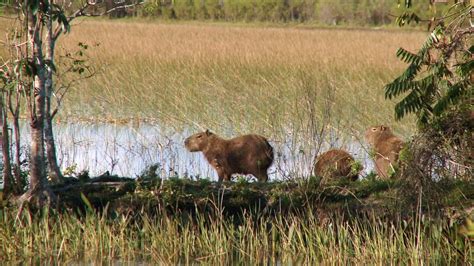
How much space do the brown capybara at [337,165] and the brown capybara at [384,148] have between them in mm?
274

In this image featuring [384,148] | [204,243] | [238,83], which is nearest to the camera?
[204,243]

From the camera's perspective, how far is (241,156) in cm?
980

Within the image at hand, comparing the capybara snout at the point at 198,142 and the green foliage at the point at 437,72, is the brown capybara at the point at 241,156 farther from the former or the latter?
the green foliage at the point at 437,72

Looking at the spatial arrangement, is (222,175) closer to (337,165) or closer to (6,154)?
(337,165)

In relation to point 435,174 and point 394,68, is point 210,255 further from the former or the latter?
point 394,68

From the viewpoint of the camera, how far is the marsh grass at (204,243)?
7.00 m

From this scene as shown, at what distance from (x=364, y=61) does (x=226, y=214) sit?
477 inches

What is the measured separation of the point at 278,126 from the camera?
12414 mm

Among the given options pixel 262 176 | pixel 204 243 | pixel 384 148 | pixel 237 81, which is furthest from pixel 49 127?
pixel 237 81

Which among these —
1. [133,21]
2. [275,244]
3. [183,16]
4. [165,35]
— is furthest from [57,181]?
[183,16]

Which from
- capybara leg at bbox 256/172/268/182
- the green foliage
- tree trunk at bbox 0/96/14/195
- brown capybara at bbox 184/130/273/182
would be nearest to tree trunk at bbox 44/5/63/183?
tree trunk at bbox 0/96/14/195

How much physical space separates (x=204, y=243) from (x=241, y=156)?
2.60m

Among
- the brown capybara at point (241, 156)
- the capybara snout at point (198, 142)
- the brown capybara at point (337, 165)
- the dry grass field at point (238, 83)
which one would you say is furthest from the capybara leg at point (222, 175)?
the brown capybara at point (337, 165)

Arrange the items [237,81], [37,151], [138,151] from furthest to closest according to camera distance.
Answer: [237,81] < [138,151] < [37,151]
